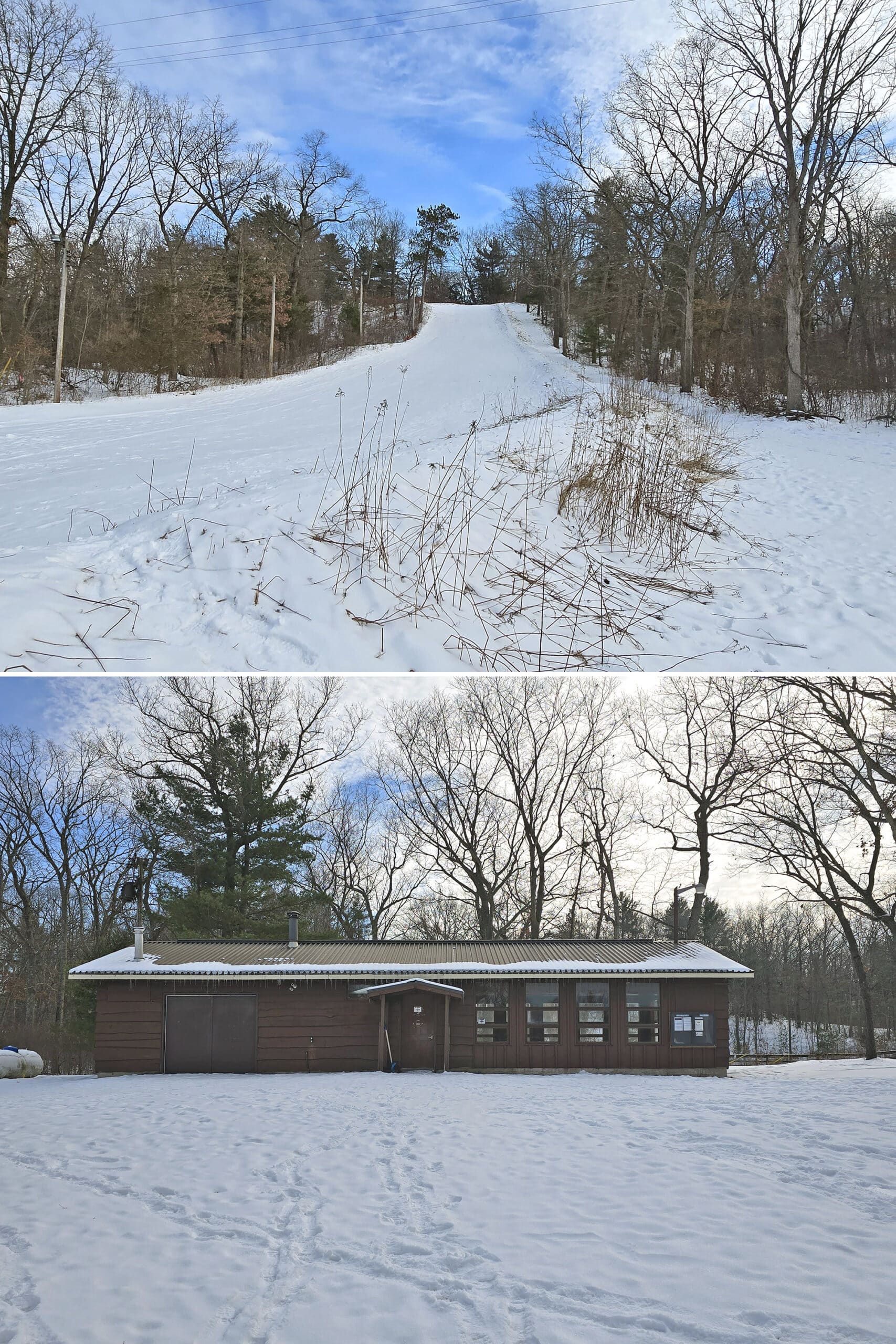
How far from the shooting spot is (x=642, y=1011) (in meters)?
15.4

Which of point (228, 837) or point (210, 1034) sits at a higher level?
point (228, 837)

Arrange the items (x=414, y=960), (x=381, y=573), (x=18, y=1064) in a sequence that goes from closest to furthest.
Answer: (x=381, y=573)
(x=414, y=960)
(x=18, y=1064)

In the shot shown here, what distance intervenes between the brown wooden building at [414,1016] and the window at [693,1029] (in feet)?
0.06

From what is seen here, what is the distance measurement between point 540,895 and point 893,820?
1152 centimetres

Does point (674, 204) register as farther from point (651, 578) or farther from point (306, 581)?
point (306, 581)

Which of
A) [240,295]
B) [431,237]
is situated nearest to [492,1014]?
[240,295]

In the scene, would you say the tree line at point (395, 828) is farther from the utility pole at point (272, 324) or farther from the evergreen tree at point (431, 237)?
the evergreen tree at point (431, 237)

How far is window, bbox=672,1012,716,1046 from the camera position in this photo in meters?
15.3

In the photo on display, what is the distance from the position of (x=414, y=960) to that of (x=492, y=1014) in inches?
67.6

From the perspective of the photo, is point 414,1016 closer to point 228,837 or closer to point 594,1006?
point 594,1006

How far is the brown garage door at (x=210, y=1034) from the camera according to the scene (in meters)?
15.1

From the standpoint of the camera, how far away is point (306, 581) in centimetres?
649

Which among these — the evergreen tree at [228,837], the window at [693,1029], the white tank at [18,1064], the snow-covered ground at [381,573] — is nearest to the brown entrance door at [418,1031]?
the window at [693,1029]

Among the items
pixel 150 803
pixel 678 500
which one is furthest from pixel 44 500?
pixel 150 803
